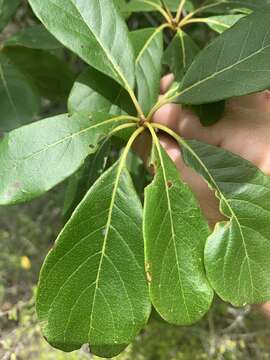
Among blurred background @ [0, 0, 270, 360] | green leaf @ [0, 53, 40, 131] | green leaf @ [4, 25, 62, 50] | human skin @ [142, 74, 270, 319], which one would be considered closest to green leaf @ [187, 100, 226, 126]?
human skin @ [142, 74, 270, 319]

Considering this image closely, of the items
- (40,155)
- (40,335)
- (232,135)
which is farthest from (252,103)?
(40,335)

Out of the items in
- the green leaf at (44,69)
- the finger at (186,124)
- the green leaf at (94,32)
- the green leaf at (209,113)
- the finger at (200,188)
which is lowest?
the finger at (200,188)

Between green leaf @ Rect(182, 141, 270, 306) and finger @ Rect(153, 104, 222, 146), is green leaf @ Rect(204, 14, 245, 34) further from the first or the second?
green leaf @ Rect(182, 141, 270, 306)

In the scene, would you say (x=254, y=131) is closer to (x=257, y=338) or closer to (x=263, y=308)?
(x=263, y=308)

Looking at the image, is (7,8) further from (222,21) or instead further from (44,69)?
(222,21)

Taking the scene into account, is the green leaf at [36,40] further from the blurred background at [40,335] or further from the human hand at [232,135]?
the blurred background at [40,335]

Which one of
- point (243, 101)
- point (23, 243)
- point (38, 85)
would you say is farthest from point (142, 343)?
point (243, 101)

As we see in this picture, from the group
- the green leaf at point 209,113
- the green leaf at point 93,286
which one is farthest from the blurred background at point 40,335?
the green leaf at point 93,286
